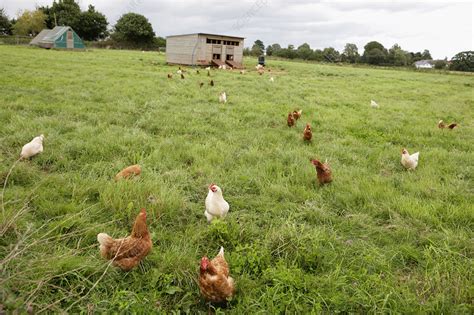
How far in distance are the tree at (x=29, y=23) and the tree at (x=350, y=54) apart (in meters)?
57.8

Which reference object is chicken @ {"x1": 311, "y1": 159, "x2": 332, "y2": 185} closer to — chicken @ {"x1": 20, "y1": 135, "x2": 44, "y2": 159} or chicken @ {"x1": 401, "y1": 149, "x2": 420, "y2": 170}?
chicken @ {"x1": 401, "y1": 149, "x2": 420, "y2": 170}

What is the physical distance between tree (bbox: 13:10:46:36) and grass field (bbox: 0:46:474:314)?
195 feet

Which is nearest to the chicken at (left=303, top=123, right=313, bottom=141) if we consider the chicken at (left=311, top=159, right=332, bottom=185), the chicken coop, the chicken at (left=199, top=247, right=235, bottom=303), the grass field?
the grass field

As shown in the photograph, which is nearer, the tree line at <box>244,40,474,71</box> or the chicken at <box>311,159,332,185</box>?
the chicken at <box>311,159,332,185</box>

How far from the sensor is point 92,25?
2311 inches

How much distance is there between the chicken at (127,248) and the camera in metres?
2.53

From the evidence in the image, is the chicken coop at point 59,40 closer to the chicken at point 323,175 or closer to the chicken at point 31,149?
the chicken at point 31,149

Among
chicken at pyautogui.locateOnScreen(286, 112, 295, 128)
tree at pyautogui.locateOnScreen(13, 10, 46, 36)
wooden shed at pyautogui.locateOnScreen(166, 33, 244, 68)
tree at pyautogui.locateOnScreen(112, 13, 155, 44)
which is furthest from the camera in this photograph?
tree at pyautogui.locateOnScreen(112, 13, 155, 44)

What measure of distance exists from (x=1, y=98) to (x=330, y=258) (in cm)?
894

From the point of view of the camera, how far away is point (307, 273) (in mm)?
2764

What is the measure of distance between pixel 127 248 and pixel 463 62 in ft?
198

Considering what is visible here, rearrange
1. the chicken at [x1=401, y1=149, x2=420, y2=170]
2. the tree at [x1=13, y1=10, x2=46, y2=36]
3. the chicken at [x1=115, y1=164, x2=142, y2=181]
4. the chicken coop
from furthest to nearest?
1. the tree at [x1=13, y1=10, x2=46, y2=36]
2. the chicken coop
3. the chicken at [x1=401, y1=149, x2=420, y2=170]
4. the chicken at [x1=115, y1=164, x2=142, y2=181]

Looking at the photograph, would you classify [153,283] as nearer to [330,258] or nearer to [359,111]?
[330,258]

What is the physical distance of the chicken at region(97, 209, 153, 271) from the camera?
2.53 m
